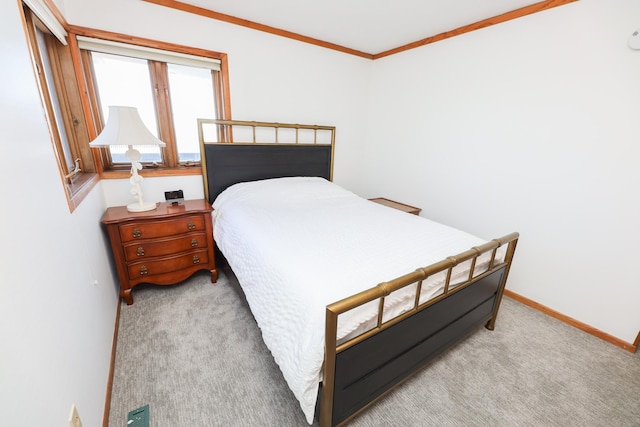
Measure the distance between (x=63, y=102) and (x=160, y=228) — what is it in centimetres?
115

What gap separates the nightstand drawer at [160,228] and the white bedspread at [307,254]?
0.62ft

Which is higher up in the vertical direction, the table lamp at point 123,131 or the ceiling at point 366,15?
the ceiling at point 366,15

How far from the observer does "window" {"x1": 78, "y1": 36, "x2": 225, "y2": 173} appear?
212 cm

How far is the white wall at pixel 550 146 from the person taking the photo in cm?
176

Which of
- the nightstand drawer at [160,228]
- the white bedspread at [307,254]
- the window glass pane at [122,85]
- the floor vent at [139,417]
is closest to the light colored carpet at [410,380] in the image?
the floor vent at [139,417]

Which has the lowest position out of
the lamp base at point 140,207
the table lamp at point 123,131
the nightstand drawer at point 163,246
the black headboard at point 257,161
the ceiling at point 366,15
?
the nightstand drawer at point 163,246

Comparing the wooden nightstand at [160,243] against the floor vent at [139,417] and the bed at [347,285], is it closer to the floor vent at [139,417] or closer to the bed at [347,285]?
the bed at [347,285]

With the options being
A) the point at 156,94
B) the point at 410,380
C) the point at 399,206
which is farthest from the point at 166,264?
the point at 399,206

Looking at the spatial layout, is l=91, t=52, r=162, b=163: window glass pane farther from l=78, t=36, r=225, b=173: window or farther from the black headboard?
the black headboard

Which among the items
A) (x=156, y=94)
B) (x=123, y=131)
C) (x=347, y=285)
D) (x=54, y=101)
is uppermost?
(x=156, y=94)

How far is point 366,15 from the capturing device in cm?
230

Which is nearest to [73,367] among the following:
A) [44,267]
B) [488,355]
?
[44,267]

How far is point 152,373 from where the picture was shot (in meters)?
1.53

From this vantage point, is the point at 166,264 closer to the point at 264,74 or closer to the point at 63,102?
the point at 63,102
